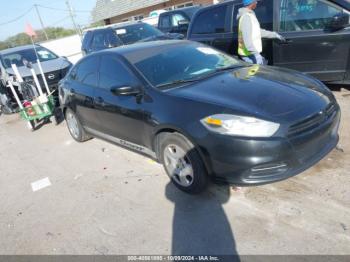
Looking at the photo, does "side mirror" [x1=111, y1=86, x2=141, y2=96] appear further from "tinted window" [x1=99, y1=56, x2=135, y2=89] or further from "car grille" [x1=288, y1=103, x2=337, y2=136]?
"car grille" [x1=288, y1=103, x2=337, y2=136]

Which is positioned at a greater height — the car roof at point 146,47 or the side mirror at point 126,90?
the car roof at point 146,47

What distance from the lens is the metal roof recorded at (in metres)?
26.4

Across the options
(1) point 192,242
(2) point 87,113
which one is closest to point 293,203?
(1) point 192,242

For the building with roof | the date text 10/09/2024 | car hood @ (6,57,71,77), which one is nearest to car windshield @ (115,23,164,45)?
car hood @ (6,57,71,77)

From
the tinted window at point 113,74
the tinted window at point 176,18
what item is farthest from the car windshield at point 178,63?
the tinted window at point 176,18

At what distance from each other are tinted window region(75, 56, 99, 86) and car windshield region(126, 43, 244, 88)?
2.72 feet

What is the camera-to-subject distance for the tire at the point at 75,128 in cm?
557

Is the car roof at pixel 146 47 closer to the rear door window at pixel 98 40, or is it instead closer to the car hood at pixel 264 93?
the car hood at pixel 264 93

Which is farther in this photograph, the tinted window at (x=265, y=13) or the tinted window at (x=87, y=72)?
the tinted window at (x=265, y=13)

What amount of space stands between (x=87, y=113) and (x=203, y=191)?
8.08 feet

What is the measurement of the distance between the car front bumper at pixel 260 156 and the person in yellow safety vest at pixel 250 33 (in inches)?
103

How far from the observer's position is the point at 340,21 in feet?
16.6

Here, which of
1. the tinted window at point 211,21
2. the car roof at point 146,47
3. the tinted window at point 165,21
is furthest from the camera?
the tinted window at point 165,21

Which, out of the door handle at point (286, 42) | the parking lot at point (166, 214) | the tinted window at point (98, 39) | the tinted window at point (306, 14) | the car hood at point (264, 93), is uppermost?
the tinted window at point (306, 14)
